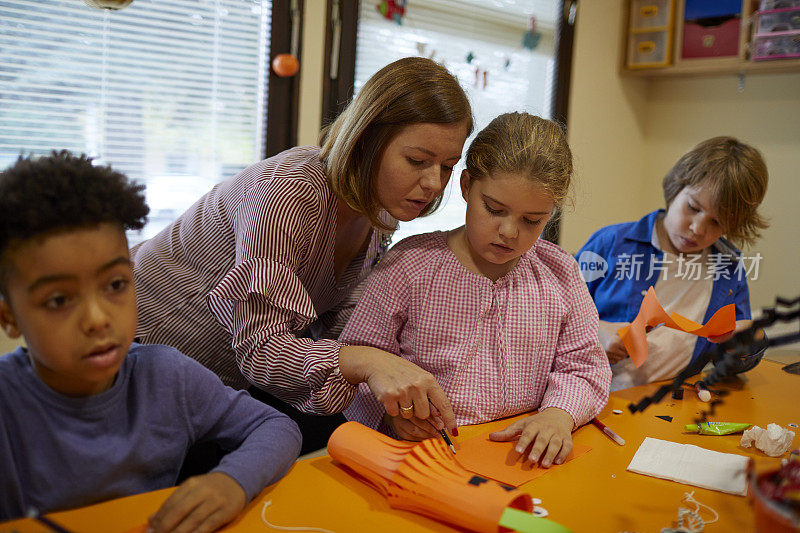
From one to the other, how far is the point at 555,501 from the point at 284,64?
217 cm

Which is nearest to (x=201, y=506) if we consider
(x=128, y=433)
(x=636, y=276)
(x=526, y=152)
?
(x=128, y=433)

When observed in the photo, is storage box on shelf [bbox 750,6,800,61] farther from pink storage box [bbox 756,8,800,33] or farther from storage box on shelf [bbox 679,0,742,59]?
storage box on shelf [bbox 679,0,742,59]

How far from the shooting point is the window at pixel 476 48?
9.86 ft

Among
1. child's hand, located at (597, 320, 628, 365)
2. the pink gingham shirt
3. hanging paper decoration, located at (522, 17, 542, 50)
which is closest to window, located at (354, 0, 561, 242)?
hanging paper decoration, located at (522, 17, 542, 50)

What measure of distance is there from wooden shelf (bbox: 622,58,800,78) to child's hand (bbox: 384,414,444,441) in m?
2.83

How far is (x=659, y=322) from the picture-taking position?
1546mm

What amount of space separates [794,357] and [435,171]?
1361mm

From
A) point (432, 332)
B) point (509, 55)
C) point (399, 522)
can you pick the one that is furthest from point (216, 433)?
point (509, 55)

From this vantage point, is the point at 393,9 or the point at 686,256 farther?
the point at 393,9

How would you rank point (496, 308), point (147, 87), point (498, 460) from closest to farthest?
point (498, 460) → point (496, 308) → point (147, 87)

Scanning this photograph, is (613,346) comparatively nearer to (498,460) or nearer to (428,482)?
(498,460)

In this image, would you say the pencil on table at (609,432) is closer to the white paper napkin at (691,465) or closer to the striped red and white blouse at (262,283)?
the white paper napkin at (691,465)

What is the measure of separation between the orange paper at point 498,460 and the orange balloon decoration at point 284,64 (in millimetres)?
1945

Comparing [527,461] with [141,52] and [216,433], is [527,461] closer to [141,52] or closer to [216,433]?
[216,433]
